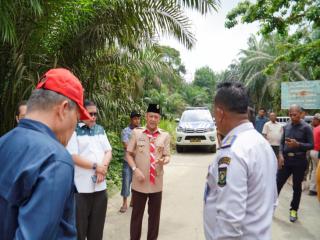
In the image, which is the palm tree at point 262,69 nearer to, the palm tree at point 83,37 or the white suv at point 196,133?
the white suv at point 196,133

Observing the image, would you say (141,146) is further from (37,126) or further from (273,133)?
(273,133)

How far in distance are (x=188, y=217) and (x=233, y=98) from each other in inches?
146

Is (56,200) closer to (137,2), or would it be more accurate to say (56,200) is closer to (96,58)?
(137,2)

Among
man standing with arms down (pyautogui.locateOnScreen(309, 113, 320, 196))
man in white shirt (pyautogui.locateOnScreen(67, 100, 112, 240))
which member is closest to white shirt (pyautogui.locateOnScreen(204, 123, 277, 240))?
man in white shirt (pyautogui.locateOnScreen(67, 100, 112, 240))

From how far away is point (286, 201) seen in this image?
6348 millimetres

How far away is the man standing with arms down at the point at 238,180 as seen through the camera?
1892 millimetres

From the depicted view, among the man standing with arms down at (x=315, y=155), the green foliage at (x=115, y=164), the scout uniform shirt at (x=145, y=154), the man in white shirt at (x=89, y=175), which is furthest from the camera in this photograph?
the green foliage at (x=115, y=164)

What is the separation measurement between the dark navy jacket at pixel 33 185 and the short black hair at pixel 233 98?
1.21m

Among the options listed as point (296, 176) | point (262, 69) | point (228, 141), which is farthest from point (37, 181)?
point (262, 69)

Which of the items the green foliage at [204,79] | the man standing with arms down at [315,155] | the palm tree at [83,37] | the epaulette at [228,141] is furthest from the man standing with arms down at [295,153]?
the green foliage at [204,79]

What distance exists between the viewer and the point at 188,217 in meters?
5.40

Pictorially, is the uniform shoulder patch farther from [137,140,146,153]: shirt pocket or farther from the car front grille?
the car front grille

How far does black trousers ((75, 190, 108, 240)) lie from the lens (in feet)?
10.8

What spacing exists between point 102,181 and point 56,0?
7.84 feet
